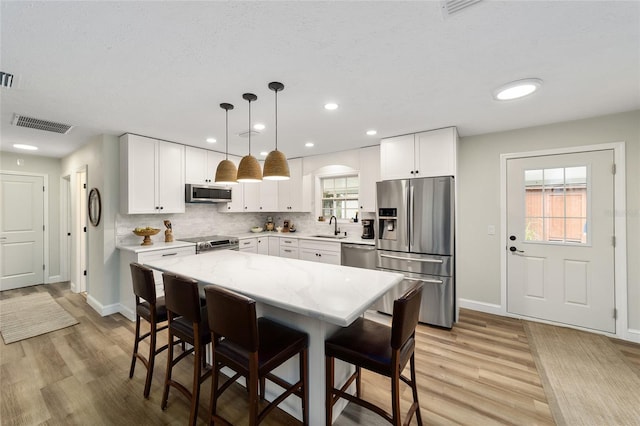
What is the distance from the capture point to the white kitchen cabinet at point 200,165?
4.08 m

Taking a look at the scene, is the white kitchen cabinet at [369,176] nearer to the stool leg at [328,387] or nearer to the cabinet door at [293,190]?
the cabinet door at [293,190]

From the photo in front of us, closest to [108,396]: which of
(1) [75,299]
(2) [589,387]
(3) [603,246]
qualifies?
(1) [75,299]

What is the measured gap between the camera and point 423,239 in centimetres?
323

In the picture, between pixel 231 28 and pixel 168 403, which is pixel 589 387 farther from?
pixel 231 28

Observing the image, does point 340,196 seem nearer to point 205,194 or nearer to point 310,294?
point 205,194

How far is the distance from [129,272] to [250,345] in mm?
3014

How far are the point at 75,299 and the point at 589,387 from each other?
634 cm

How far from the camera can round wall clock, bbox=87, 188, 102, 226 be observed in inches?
142

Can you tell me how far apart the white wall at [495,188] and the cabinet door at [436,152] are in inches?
25.1

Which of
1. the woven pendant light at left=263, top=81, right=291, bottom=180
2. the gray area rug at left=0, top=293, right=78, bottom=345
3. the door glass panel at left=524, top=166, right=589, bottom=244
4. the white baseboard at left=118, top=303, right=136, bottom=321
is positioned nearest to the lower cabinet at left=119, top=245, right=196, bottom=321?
the white baseboard at left=118, top=303, right=136, bottom=321

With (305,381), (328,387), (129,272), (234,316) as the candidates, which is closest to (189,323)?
(234,316)

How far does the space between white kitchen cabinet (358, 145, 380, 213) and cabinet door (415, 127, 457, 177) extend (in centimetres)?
80

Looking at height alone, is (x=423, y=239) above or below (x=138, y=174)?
below

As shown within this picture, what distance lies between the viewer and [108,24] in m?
1.42
